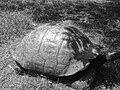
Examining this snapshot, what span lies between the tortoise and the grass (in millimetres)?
345

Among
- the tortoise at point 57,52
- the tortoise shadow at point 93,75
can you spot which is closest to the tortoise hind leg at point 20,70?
the tortoise shadow at point 93,75

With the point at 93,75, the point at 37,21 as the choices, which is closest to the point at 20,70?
the point at 93,75

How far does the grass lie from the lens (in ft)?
12.6

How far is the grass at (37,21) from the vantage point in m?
3.85

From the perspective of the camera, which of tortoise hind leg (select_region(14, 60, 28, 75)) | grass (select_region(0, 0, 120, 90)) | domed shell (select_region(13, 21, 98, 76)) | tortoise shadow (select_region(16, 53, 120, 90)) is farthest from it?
tortoise hind leg (select_region(14, 60, 28, 75))

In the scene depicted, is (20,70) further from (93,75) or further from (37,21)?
(37,21)

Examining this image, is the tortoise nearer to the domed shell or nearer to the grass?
the domed shell

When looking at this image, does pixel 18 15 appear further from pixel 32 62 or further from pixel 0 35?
pixel 32 62

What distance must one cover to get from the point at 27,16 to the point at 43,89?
143 inches

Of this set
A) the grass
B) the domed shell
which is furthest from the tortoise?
the grass

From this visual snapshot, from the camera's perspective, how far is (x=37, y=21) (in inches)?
252

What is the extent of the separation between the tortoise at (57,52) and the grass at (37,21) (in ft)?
1.13

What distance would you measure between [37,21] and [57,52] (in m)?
3.10

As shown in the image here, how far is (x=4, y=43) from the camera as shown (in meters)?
5.20
